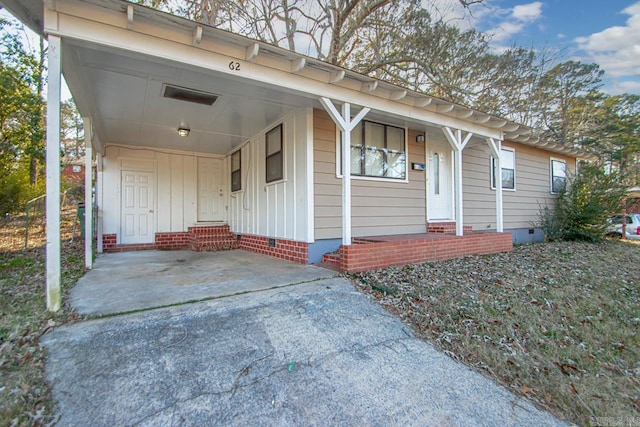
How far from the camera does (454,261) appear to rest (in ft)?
17.6

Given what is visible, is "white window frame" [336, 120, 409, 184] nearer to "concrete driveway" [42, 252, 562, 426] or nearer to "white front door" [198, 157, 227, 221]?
"concrete driveway" [42, 252, 562, 426]

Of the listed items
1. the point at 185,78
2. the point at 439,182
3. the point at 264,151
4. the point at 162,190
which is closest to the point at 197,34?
the point at 185,78

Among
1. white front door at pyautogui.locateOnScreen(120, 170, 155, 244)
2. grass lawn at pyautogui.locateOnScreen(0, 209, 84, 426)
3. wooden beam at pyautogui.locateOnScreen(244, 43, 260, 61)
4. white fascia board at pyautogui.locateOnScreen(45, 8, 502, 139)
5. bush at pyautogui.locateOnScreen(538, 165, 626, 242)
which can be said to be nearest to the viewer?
grass lawn at pyautogui.locateOnScreen(0, 209, 84, 426)

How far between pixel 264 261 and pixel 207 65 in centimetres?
318

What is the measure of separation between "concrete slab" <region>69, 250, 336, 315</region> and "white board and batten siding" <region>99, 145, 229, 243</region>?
2.09 m

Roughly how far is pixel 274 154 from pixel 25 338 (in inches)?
179

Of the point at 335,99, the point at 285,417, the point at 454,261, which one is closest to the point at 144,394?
the point at 285,417

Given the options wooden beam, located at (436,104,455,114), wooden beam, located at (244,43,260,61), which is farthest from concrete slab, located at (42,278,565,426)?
wooden beam, located at (436,104,455,114)

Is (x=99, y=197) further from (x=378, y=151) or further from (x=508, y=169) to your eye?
(x=508, y=169)

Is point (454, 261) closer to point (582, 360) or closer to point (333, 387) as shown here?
point (582, 360)

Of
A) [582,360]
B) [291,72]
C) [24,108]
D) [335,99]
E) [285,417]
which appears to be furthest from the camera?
[24,108]

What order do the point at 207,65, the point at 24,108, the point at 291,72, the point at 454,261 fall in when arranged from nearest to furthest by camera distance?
1. the point at 207,65
2. the point at 291,72
3. the point at 454,261
4. the point at 24,108

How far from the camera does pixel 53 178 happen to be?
271 cm

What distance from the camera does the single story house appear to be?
10.6 feet
